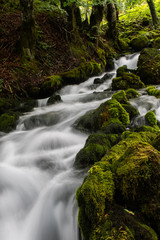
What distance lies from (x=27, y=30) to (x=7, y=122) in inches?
202

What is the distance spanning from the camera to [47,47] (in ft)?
33.3

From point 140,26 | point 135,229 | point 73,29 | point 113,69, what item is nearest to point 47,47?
point 73,29

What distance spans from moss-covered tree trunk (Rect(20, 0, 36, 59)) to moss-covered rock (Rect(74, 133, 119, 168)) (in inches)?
281

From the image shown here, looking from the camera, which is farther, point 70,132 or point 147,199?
point 70,132

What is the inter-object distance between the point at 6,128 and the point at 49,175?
2.89 metres

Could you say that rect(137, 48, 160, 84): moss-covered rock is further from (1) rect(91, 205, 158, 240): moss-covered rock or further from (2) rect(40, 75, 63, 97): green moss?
(1) rect(91, 205, 158, 240): moss-covered rock

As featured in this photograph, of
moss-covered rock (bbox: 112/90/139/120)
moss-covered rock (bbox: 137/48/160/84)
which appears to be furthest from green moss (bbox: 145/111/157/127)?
moss-covered rock (bbox: 137/48/160/84)

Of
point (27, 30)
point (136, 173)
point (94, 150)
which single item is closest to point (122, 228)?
point (136, 173)

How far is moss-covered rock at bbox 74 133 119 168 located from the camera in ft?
10.4

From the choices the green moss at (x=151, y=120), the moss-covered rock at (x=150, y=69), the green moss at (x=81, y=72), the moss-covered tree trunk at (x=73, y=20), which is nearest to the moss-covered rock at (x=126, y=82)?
the moss-covered rock at (x=150, y=69)

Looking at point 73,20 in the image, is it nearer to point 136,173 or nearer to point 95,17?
point 95,17

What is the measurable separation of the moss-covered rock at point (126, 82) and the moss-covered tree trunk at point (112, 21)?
9169 mm

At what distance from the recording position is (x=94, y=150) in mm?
3223

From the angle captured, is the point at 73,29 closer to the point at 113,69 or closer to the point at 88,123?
the point at 113,69
